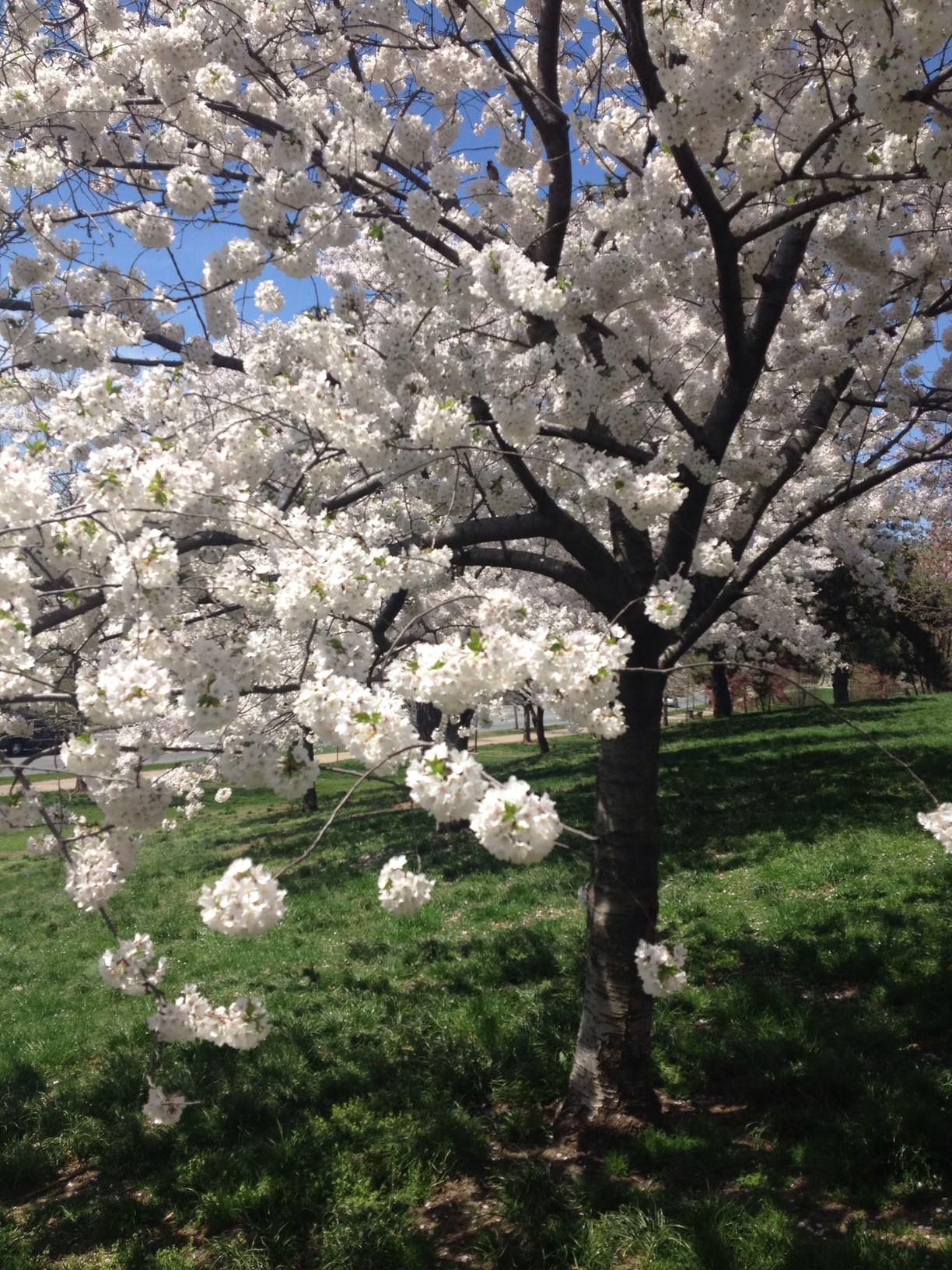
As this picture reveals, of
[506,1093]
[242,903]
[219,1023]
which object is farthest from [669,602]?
[506,1093]

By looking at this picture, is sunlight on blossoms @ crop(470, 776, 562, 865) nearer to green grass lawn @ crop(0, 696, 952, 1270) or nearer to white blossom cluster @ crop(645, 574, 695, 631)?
green grass lawn @ crop(0, 696, 952, 1270)

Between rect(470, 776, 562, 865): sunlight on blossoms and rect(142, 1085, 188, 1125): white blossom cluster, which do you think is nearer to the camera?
rect(470, 776, 562, 865): sunlight on blossoms

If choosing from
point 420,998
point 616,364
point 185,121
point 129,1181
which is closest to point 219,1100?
point 129,1181

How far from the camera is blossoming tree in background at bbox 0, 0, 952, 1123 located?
2.93 m

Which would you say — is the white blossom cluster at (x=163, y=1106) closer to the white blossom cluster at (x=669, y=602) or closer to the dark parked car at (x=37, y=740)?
the dark parked car at (x=37, y=740)

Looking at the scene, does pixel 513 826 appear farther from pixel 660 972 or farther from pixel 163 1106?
pixel 163 1106

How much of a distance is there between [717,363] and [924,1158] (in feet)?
15.5

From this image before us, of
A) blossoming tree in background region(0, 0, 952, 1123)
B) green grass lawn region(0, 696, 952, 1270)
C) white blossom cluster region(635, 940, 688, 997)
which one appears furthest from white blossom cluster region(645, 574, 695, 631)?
white blossom cluster region(635, 940, 688, 997)

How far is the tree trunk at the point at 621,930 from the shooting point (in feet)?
14.3

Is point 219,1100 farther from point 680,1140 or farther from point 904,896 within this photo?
point 904,896

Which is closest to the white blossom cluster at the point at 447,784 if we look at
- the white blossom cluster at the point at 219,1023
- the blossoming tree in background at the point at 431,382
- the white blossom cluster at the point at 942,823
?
the blossoming tree in background at the point at 431,382

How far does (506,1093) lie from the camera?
186 inches

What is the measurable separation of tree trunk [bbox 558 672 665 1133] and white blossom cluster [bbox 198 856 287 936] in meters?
2.12

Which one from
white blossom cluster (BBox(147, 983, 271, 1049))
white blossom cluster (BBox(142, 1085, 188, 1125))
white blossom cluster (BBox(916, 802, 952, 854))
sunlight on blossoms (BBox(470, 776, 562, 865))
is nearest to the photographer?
Answer: sunlight on blossoms (BBox(470, 776, 562, 865))
